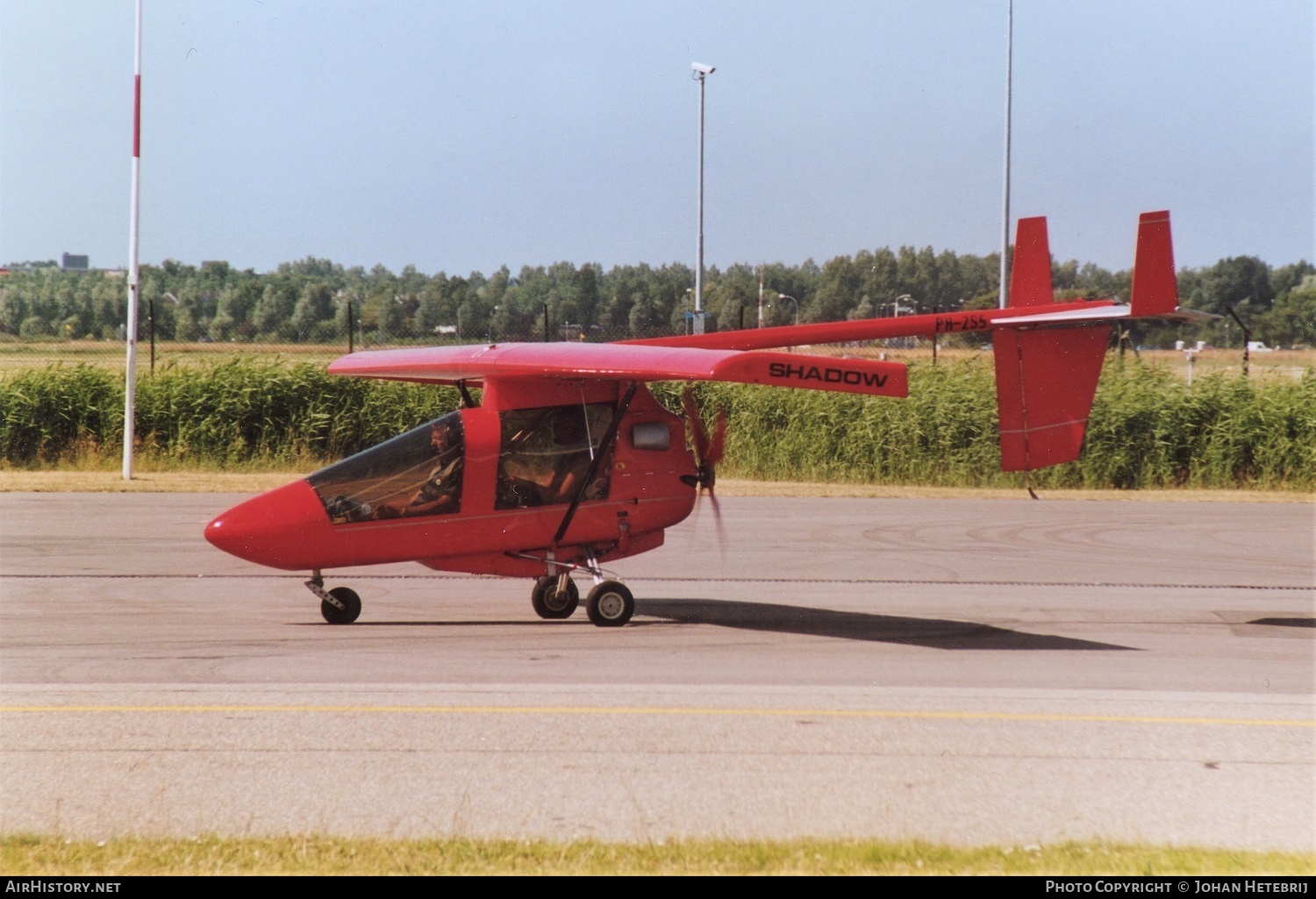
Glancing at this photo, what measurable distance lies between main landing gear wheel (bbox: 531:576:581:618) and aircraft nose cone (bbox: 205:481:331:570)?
1.82 metres

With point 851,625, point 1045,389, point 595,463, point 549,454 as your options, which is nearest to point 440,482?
point 549,454

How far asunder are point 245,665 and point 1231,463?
19129 mm

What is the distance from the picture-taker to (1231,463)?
2270 cm

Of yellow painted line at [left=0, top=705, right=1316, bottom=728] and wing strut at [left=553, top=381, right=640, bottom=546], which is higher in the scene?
wing strut at [left=553, top=381, right=640, bottom=546]

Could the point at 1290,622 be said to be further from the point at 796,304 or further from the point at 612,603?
the point at 796,304

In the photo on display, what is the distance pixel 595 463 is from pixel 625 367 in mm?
1123

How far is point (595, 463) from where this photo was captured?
10492 millimetres

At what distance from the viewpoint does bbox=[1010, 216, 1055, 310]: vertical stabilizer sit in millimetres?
11445

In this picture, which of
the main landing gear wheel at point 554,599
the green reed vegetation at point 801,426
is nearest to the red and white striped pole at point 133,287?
the green reed vegetation at point 801,426

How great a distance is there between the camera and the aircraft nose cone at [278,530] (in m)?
9.82

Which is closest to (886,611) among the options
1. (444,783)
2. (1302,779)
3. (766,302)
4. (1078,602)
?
(1078,602)

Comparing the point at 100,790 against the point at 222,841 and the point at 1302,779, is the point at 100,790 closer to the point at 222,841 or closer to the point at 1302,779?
the point at 222,841

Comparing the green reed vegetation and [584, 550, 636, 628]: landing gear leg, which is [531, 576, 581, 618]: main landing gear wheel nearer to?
[584, 550, 636, 628]: landing gear leg

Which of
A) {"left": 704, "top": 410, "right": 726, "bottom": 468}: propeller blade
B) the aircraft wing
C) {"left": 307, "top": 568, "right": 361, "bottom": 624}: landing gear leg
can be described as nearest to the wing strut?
the aircraft wing
